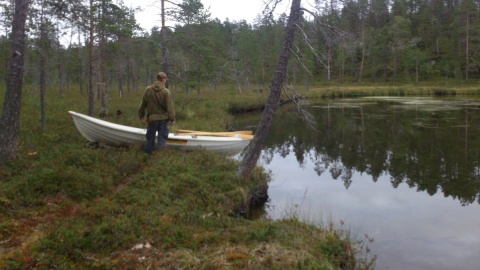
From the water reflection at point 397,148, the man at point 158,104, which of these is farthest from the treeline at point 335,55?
the man at point 158,104

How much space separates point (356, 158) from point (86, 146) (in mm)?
10361

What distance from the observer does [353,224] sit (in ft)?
28.5

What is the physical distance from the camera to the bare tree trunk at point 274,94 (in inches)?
331

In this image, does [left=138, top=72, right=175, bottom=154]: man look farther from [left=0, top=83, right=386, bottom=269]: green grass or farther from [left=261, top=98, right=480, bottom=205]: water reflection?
[left=261, top=98, right=480, bottom=205]: water reflection

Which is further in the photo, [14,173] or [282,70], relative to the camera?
[282,70]

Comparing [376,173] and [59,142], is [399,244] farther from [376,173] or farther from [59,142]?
[59,142]

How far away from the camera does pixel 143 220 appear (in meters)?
6.08

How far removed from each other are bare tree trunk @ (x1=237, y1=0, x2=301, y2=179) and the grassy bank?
1.50 feet

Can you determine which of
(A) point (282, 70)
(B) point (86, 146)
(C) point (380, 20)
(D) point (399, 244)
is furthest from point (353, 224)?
(C) point (380, 20)

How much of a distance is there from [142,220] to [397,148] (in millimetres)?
14012

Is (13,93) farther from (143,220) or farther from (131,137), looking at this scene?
(143,220)

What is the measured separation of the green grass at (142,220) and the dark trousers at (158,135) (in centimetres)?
39

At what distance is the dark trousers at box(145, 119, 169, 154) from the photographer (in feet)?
33.7

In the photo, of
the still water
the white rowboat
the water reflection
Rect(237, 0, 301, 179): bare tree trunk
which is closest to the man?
the white rowboat
